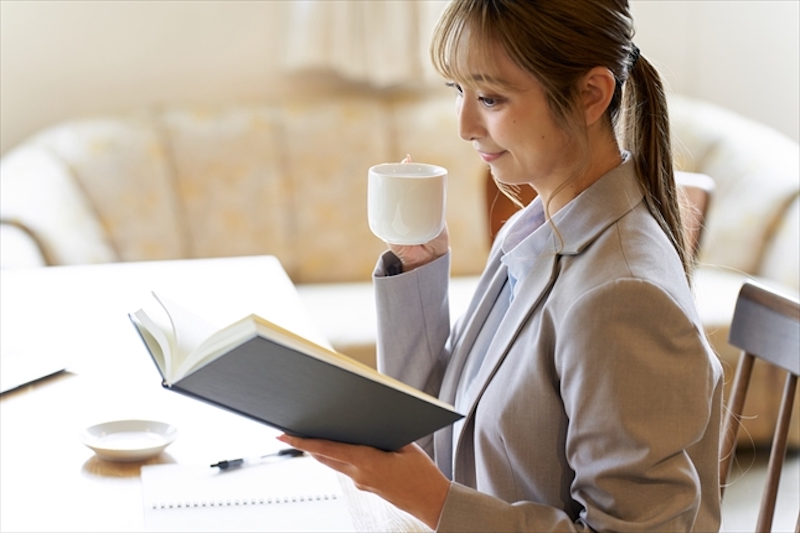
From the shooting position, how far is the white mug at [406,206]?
1.16 meters

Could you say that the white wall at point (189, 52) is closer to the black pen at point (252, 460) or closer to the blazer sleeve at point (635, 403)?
the black pen at point (252, 460)

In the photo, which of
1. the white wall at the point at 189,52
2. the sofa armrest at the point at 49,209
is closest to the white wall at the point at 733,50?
the white wall at the point at 189,52

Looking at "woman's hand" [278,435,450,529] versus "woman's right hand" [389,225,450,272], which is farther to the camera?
"woman's right hand" [389,225,450,272]

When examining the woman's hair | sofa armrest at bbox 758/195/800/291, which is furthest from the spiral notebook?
sofa armrest at bbox 758/195/800/291

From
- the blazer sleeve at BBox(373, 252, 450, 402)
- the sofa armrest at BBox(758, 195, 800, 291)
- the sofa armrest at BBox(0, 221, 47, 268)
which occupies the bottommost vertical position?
the sofa armrest at BBox(758, 195, 800, 291)

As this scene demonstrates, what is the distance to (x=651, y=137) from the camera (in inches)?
41.8

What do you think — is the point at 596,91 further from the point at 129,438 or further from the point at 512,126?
the point at 129,438

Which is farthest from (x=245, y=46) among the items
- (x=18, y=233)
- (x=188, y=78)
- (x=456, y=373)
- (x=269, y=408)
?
(x=269, y=408)

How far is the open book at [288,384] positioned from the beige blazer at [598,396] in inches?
5.0

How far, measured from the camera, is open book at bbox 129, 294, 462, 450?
74 cm

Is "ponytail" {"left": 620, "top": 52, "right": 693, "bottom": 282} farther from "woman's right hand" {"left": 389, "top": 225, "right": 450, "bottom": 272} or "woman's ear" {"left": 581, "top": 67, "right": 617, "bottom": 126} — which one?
"woman's right hand" {"left": 389, "top": 225, "right": 450, "bottom": 272}

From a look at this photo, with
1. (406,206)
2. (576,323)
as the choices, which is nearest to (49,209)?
(406,206)

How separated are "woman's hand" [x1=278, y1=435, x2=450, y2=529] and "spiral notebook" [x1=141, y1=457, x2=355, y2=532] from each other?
93mm

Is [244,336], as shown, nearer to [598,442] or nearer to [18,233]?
[598,442]
